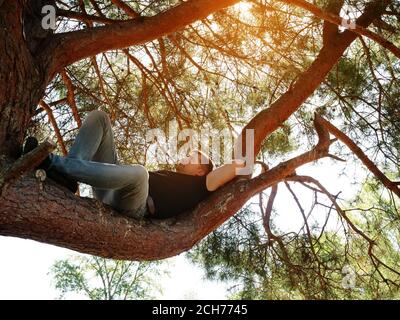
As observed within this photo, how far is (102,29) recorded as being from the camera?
200 cm

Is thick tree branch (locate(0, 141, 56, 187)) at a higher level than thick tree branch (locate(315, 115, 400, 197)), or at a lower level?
lower

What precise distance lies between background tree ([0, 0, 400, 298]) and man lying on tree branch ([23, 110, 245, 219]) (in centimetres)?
7

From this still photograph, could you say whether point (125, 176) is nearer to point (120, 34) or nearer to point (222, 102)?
point (120, 34)

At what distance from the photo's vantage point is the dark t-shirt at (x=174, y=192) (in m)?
2.14

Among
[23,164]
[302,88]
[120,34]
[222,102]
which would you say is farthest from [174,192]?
[222,102]

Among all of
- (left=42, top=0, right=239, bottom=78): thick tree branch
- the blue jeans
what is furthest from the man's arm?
(left=42, top=0, right=239, bottom=78): thick tree branch

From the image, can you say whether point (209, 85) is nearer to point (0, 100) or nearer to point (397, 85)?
point (397, 85)

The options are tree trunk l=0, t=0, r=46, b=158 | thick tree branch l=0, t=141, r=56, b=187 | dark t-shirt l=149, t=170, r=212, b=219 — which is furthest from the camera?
dark t-shirt l=149, t=170, r=212, b=219

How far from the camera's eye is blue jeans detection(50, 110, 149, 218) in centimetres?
170

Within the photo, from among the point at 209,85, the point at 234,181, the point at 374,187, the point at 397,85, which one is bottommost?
the point at 234,181

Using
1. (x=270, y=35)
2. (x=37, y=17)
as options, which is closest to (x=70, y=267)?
→ (x=270, y=35)

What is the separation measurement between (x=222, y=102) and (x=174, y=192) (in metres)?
1.66

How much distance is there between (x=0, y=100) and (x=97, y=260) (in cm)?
1121

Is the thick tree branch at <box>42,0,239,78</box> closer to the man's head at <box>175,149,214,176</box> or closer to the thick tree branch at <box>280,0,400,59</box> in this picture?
the thick tree branch at <box>280,0,400,59</box>
